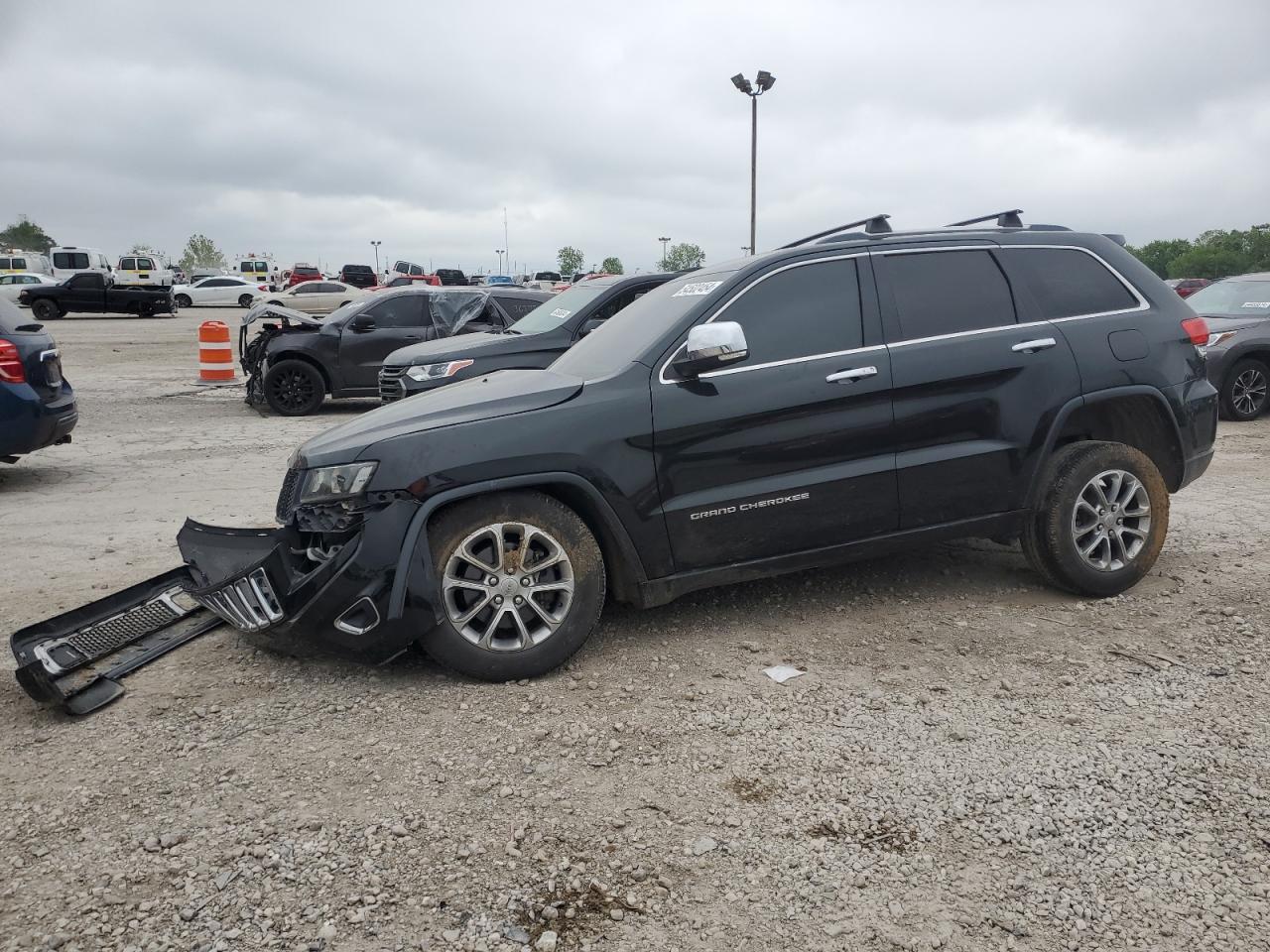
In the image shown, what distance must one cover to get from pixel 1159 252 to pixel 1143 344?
8425cm

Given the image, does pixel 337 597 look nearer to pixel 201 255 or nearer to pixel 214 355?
pixel 214 355

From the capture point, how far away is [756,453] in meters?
4.30

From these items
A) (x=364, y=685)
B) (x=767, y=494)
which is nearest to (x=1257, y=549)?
(x=767, y=494)

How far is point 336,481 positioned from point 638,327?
1.61 meters

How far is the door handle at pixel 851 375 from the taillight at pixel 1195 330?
5.99 ft

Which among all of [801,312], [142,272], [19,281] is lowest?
[801,312]

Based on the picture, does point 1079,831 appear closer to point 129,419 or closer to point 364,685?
point 364,685

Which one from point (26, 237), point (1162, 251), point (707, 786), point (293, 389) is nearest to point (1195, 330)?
point (707, 786)

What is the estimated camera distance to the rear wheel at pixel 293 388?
12484 mm

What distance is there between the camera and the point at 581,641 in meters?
4.10

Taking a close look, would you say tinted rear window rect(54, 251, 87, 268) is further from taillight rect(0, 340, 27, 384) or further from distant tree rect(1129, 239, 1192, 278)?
distant tree rect(1129, 239, 1192, 278)

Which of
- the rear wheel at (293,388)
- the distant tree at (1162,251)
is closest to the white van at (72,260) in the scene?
the rear wheel at (293,388)

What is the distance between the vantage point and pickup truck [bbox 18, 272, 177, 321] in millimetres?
33719

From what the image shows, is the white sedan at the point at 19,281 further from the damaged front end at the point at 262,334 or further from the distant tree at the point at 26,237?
the distant tree at the point at 26,237
